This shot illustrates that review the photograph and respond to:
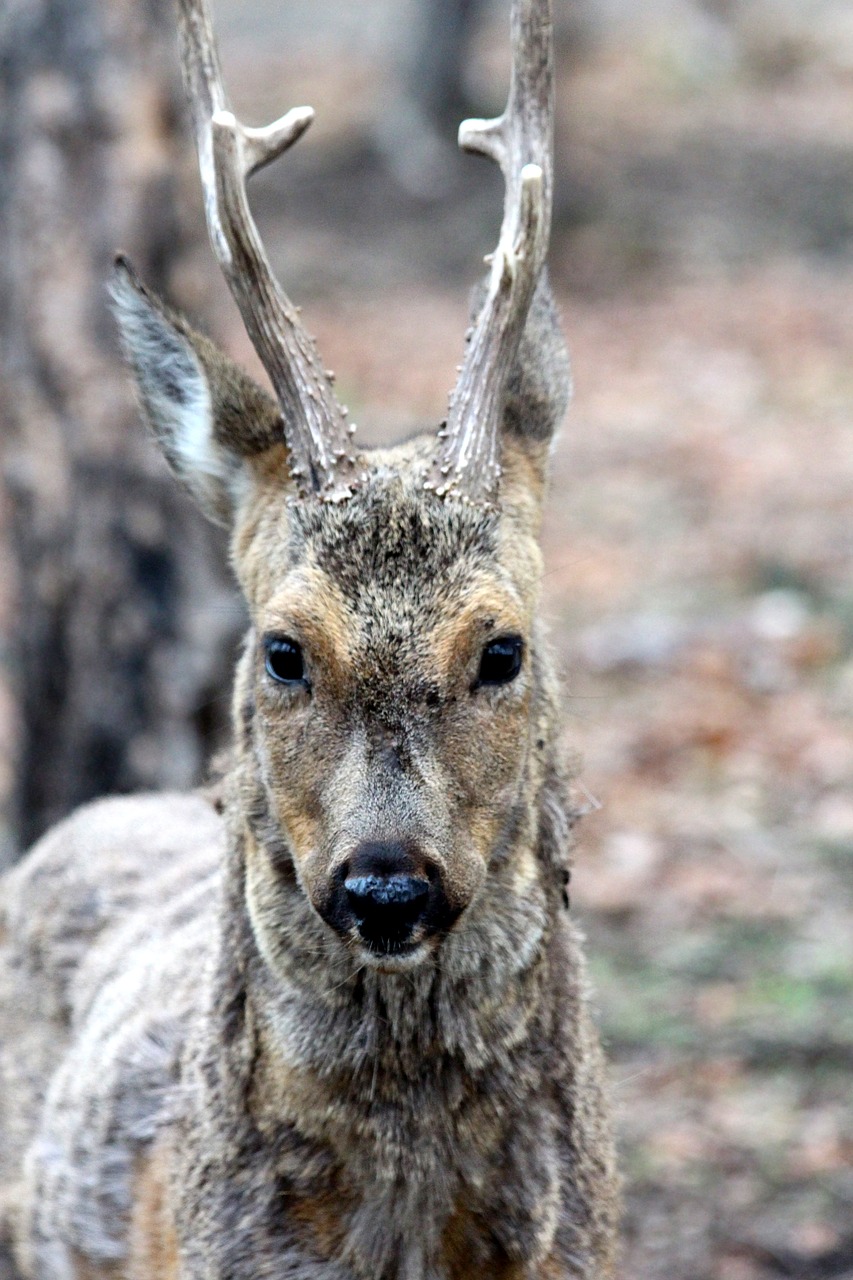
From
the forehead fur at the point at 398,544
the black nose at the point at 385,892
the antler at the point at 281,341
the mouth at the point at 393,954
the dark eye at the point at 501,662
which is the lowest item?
the mouth at the point at 393,954

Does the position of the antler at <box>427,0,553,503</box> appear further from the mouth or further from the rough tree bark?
the rough tree bark

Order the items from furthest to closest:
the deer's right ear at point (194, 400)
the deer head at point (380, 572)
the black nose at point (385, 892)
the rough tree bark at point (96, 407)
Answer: the rough tree bark at point (96, 407)
the deer's right ear at point (194, 400)
the deer head at point (380, 572)
the black nose at point (385, 892)

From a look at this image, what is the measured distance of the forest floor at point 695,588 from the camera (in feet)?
19.9

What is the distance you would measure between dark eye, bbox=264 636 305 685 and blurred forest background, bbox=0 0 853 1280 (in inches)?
32.6

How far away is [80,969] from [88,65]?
3.34m

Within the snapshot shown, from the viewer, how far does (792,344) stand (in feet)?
48.4

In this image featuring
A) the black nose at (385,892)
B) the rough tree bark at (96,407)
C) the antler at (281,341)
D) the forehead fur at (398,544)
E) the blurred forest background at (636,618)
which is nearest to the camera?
the black nose at (385,892)

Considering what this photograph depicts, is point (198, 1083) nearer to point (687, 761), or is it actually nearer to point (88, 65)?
point (88, 65)

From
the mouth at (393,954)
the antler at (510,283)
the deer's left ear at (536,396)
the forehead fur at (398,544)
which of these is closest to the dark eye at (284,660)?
the forehead fur at (398,544)

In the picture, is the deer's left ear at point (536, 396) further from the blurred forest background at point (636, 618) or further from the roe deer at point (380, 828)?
the blurred forest background at point (636, 618)

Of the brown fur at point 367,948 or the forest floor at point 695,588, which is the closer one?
the brown fur at point 367,948

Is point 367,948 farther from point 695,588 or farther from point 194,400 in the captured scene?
point 695,588

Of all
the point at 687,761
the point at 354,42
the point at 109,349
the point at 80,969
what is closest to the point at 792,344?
the point at 687,761

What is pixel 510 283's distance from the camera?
3.85m
